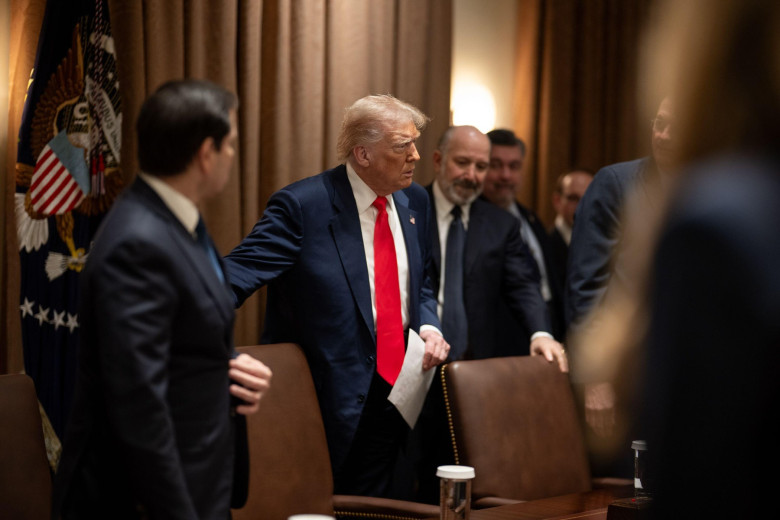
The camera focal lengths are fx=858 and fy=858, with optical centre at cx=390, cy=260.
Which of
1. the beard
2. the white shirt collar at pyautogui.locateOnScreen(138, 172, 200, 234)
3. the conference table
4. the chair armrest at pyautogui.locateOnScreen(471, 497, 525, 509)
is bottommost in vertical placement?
the chair armrest at pyautogui.locateOnScreen(471, 497, 525, 509)

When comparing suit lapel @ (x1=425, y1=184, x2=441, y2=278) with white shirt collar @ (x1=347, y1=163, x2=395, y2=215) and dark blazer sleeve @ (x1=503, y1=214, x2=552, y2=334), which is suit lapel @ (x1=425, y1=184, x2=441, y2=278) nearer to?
dark blazer sleeve @ (x1=503, y1=214, x2=552, y2=334)

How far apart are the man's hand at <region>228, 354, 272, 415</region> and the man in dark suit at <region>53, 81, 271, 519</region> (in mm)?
49

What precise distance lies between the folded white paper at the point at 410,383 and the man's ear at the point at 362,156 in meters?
0.57

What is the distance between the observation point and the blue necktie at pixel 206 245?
1.60m

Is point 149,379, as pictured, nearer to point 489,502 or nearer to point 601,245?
point 489,502

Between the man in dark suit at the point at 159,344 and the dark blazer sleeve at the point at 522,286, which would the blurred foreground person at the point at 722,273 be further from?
the dark blazer sleeve at the point at 522,286

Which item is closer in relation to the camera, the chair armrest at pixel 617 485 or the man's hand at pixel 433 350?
the chair armrest at pixel 617 485

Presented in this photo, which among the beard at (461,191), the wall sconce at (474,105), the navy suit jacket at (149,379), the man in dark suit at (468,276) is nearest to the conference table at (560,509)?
the navy suit jacket at (149,379)

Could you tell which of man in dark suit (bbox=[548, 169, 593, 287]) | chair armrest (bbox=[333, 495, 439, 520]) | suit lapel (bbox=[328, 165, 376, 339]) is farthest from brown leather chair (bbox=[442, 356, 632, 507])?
man in dark suit (bbox=[548, 169, 593, 287])

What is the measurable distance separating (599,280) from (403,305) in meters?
0.70

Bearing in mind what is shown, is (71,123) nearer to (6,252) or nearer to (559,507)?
(6,252)

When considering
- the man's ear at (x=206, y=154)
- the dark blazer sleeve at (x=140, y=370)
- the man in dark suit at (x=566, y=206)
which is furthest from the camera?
the man in dark suit at (x=566, y=206)

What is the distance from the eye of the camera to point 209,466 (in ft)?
4.95

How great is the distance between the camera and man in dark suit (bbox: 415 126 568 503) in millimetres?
3420
